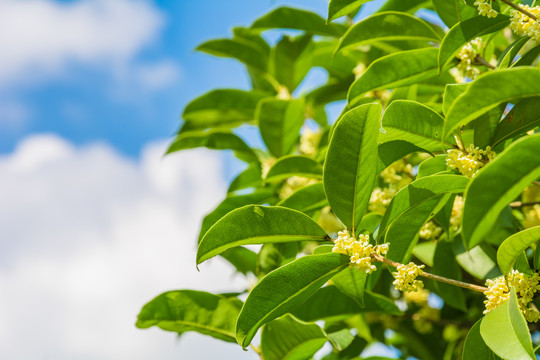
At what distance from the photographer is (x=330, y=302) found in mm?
1955

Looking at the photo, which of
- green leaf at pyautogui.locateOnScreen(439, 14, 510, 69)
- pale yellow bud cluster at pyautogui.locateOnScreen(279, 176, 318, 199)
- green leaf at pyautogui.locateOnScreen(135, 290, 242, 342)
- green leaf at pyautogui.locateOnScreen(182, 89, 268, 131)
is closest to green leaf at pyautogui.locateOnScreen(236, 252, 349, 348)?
green leaf at pyautogui.locateOnScreen(135, 290, 242, 342)

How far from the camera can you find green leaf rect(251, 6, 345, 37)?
94.3 inches

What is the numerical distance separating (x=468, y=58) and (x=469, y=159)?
476 mm

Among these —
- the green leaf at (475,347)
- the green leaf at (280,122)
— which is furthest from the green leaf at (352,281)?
the green leaf at (280,122)

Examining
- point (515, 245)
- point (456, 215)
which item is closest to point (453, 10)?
point (456, 215)

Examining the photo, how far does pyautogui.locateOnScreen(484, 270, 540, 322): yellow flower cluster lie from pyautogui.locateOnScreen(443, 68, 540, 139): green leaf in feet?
1.24

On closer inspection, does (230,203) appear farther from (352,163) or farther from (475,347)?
(475,347)

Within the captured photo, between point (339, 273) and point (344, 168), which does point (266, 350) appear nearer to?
point (339, 273)

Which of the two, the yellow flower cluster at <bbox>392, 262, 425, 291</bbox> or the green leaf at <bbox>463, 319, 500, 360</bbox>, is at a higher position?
the yellow flower cluster at <bbox>392, 262, 425, 291</bbox>

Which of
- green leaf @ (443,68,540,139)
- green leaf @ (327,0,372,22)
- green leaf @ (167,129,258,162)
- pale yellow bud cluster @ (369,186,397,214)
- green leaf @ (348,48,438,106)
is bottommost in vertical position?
pale yellow bud cluster @ (369,186,397,214)

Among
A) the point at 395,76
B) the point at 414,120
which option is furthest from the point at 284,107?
the point at 414,120

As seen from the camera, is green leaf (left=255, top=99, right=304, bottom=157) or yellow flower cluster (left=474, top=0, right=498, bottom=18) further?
green leaf (left=255, top=99, right=304, bottom=157)

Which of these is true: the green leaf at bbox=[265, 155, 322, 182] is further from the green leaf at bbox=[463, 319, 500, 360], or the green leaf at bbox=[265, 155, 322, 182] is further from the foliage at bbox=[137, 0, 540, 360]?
the green leaf at bbox=[463, 319, 500, 360]

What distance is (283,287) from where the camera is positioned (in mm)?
1349
